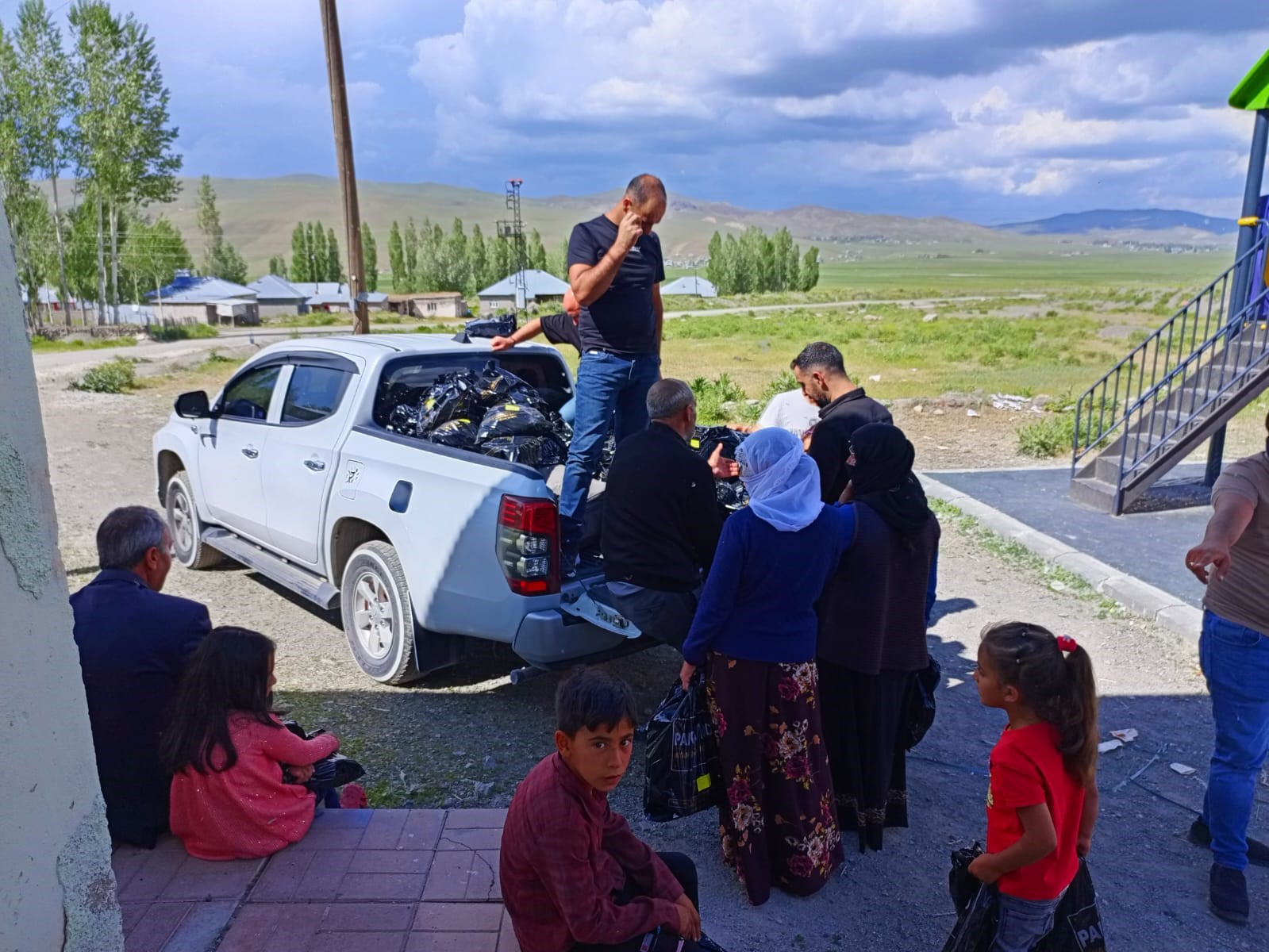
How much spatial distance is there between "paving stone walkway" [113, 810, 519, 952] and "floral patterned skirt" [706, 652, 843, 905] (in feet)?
3.09

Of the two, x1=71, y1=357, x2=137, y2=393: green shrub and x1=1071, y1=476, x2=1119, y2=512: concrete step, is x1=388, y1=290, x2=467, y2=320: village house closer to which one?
x1=71, y1=357, x2=137, y2=393: green shrub

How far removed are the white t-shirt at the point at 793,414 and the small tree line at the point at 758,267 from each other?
115261mm

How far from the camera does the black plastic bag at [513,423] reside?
538cm

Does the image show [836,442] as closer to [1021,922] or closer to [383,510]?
[383,510]

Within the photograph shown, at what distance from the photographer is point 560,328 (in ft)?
18.2

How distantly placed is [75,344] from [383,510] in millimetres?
44609

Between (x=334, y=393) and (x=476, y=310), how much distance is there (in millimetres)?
80647

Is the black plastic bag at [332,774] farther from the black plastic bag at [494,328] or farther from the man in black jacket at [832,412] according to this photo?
the black plastic bag at [494,328]

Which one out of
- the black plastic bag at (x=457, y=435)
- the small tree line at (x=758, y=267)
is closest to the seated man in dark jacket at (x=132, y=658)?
the black plastic bag at (x=457, y=435)

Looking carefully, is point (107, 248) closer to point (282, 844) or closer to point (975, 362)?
point (975, 362)

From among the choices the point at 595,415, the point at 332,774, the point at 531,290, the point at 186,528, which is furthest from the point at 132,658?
the point at 531,290

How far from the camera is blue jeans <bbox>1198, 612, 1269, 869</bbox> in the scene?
3.37m

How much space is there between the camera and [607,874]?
2539 millimetres

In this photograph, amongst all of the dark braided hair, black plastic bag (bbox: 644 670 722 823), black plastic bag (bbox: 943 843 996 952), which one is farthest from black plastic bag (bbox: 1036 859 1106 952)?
black plastic bag (bbox: 644 670 722 823)
